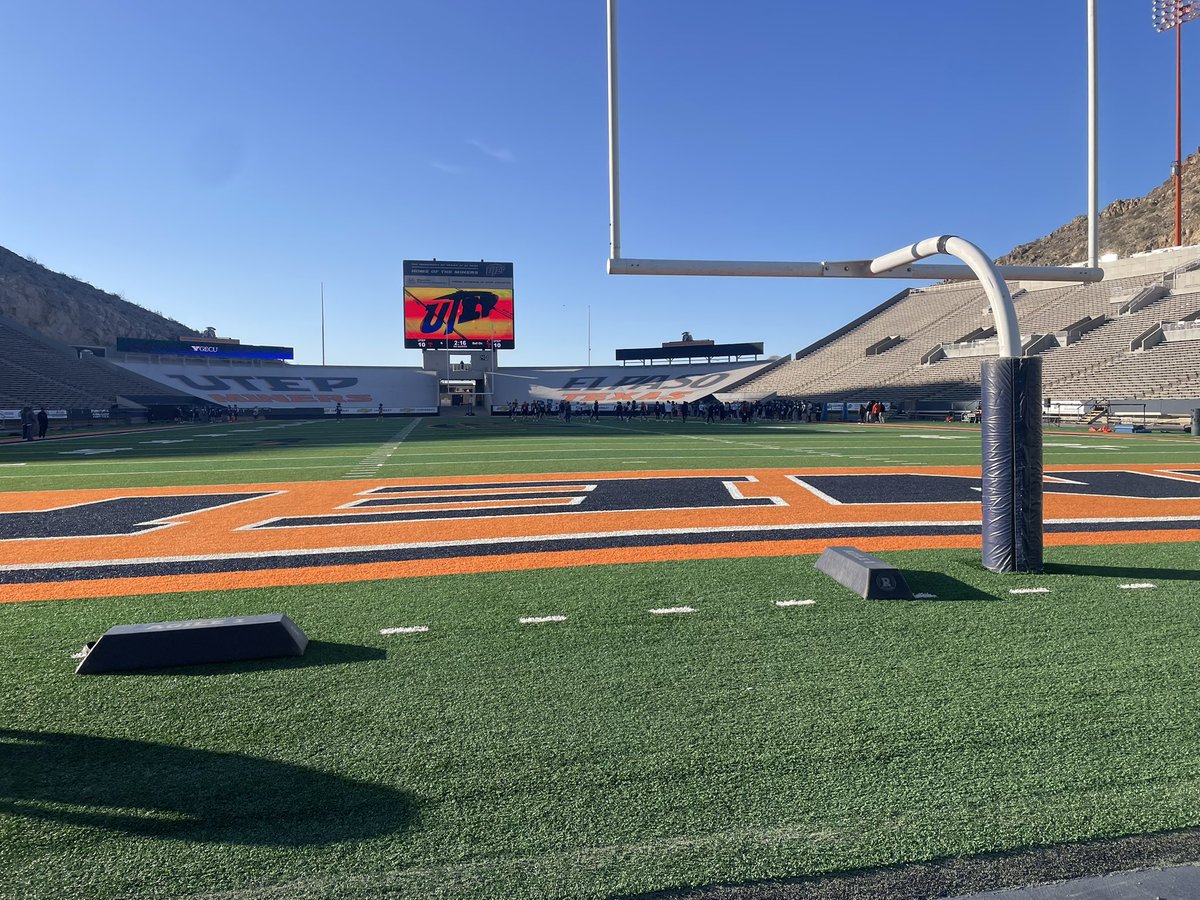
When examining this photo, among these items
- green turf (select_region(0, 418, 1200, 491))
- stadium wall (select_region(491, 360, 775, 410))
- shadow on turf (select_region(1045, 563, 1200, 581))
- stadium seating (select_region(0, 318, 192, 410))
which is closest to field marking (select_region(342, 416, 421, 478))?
green turf (select_region(0, 418, 1200, 491))

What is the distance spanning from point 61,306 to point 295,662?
333 ft

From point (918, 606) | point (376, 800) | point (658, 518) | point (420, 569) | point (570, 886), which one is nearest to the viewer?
point (570, 886)

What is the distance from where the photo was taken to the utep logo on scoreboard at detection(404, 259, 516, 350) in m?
48.4

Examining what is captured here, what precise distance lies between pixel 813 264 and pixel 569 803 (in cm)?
607

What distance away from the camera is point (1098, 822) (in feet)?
7.45

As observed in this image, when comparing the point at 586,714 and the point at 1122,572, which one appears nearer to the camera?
the point at 586,714

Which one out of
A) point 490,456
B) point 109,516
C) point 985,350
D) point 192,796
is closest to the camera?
point 192,796

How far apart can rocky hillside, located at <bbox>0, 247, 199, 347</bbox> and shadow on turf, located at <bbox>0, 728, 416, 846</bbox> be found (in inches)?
3588

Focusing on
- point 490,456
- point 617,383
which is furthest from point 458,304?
point 490,456

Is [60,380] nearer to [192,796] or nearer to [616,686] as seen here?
[192,796]

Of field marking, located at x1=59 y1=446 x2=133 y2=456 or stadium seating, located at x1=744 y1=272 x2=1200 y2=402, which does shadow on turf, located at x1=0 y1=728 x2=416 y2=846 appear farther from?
stadium seating, located at x1=744 y1=272 x2=1200 y2=402

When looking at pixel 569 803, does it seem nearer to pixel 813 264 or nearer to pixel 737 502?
pixel 813 264

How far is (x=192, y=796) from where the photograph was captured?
2473mm

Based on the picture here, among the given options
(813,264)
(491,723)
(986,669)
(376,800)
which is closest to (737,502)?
(813,264)
